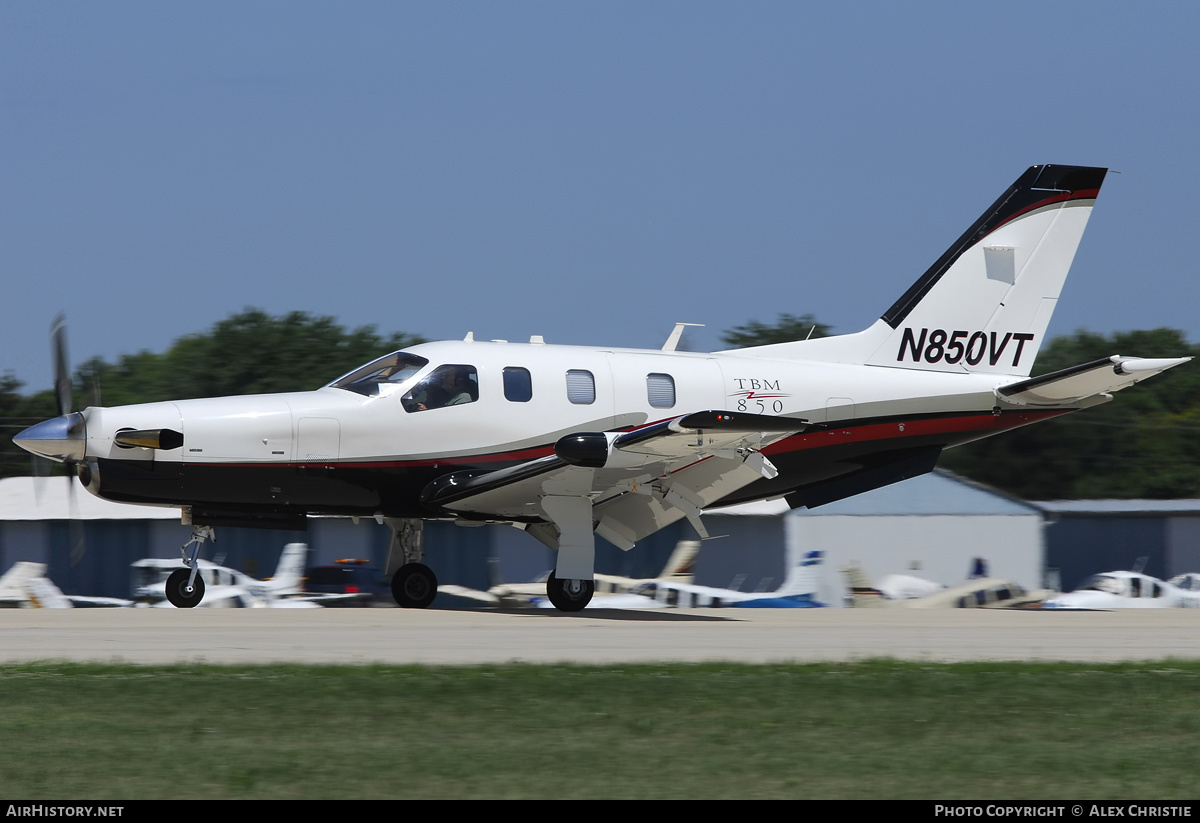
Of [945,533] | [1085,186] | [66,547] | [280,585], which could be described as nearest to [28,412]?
[66,547]

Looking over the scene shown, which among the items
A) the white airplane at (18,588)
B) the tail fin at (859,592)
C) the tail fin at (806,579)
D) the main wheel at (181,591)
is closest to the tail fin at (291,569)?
the white airplane at (18,588)

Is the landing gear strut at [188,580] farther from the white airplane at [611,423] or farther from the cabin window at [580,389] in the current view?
the cabin window at [580,389]

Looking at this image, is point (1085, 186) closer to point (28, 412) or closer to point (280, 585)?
point (280, 585)

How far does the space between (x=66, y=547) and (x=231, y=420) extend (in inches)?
797

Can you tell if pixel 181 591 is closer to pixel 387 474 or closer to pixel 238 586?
pixel 387 474

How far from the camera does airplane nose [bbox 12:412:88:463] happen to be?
14.4 metres

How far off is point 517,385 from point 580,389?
2.63 feet

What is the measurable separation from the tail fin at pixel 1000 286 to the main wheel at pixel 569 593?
5.39m

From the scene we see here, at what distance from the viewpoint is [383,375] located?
52.1ft

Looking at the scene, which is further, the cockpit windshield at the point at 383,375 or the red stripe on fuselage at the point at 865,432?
the red stripe on fuselage at the point at 865,432

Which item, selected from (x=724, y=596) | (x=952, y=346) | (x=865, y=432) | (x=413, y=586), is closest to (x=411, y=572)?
(x=413, y=586)

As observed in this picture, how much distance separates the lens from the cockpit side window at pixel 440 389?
1573cm

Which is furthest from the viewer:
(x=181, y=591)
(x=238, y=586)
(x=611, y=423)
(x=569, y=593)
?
(x=238, y=586)

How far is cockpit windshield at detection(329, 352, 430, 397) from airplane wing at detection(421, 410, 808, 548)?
1339mm
